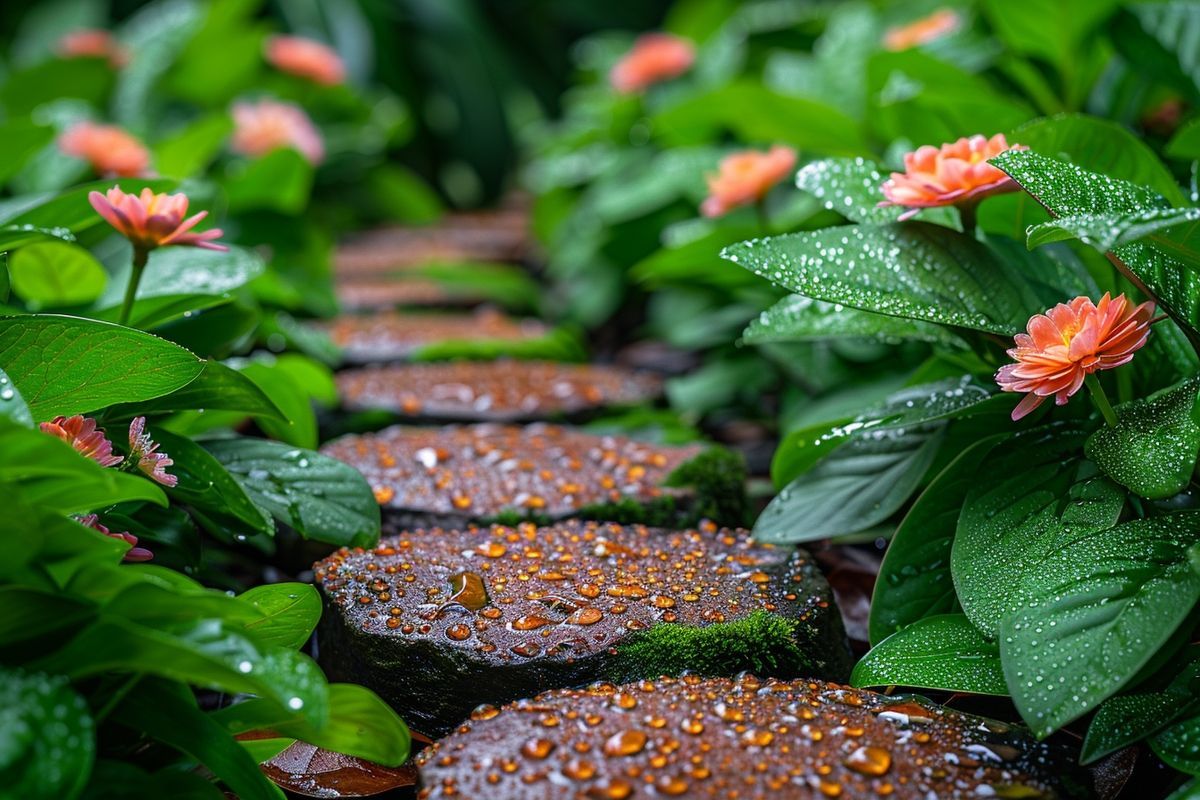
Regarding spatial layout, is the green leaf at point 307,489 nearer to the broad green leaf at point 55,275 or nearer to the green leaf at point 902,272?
the broad green leaf at point 55,275

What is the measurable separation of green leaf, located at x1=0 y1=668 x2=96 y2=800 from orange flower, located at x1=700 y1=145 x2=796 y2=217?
120 cm

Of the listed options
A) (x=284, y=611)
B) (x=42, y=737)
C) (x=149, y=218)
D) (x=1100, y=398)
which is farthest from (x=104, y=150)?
(x=1100, y=398)

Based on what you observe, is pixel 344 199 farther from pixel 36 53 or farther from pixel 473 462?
pixel 473 462

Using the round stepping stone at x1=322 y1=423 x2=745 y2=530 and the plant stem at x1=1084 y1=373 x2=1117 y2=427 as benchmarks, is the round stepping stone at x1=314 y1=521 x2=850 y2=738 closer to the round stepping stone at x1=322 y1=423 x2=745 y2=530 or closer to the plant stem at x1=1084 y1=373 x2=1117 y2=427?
the round stepping stone at x1=322 y1=423 x2=745 y2=530

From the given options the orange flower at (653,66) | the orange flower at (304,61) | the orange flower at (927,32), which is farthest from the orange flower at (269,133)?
the orange flower at (927,32)

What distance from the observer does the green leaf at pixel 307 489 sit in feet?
3.57

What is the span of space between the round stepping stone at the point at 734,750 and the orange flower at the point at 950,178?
0.47 meters

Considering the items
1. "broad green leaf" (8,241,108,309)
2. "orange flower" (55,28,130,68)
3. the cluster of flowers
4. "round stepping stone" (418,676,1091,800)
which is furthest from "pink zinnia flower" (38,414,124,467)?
"orange flower" (55,28,130,68)

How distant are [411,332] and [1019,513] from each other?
4.33 ft

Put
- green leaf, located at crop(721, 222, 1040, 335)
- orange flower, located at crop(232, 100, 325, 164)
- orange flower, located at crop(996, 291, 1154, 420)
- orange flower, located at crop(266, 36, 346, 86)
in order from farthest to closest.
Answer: orange flower, located at crop(266, 36, 346, 86), orange flower, located at crop(232, 100, 325, 164), green leaf, located at crop(721, 222, 1040, 335), orange flower, located at crop(996, 291, 1154, 420)

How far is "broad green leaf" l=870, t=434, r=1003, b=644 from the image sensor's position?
1030 mm

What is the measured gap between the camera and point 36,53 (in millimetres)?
3199

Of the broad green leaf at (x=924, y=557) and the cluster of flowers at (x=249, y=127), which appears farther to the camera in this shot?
the cluster of flowers at (x=249, y=127)

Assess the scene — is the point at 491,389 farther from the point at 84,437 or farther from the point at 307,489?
the point at 84,437
